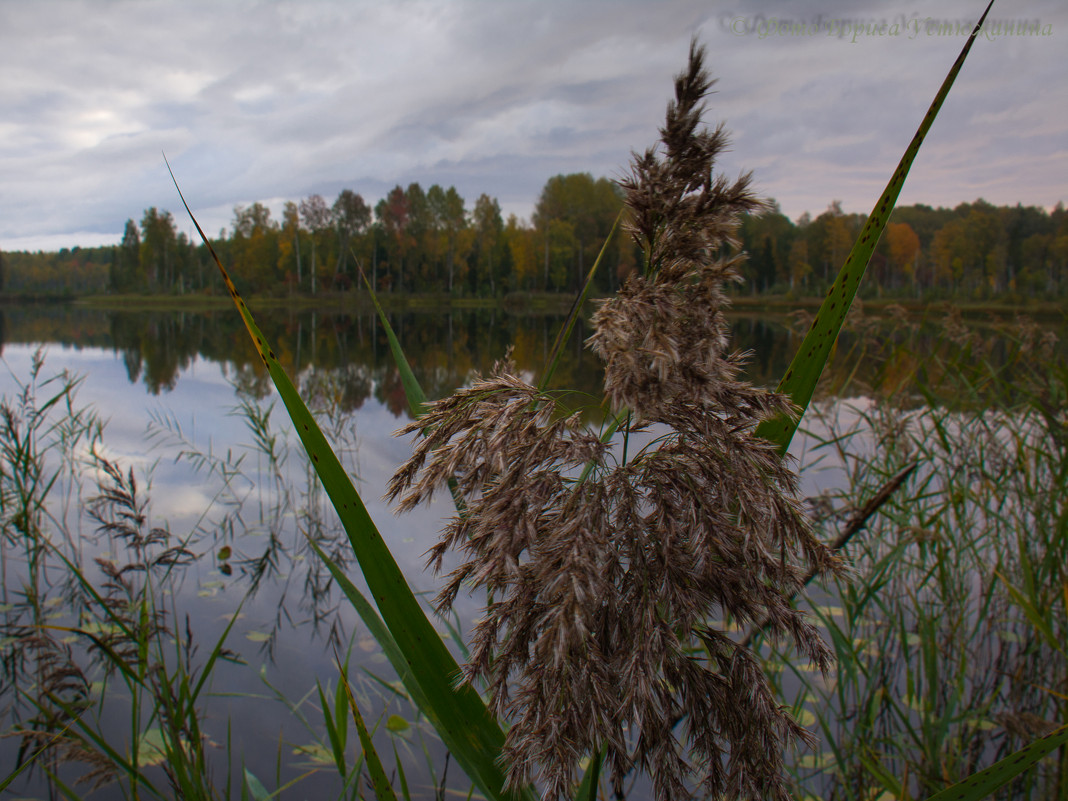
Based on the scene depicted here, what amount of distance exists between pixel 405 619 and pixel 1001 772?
0.91 m

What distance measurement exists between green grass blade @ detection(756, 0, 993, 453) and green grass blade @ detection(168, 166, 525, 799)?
2.21 ft

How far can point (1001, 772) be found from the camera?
0.89 m

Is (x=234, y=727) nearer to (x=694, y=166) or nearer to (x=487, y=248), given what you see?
(x=694, y=166)

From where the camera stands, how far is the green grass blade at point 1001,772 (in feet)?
2.81

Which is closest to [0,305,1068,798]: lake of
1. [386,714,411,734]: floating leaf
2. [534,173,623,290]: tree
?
[386,714,411,734]: floating leaf

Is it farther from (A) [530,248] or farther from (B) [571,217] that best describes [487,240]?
(B) [571,217]

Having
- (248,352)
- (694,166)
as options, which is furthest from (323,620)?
(248,352)

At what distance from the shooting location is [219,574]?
5.64 metres

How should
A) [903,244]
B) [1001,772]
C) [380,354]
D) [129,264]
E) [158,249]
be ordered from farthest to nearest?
[129,264] → [158,249] → [903,244] → [380,354] → [1001,772]

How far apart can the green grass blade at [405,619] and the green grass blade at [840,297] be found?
0.67 metres

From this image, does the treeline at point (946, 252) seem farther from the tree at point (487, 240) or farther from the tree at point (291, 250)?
the tree at point (291, 250)

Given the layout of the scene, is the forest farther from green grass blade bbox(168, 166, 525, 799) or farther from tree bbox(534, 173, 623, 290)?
green grass blade bbox(168, 166, 525, 799)

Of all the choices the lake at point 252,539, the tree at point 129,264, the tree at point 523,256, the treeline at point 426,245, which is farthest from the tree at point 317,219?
the lake at point 252,539

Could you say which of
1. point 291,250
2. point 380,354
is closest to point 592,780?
point 380,354
